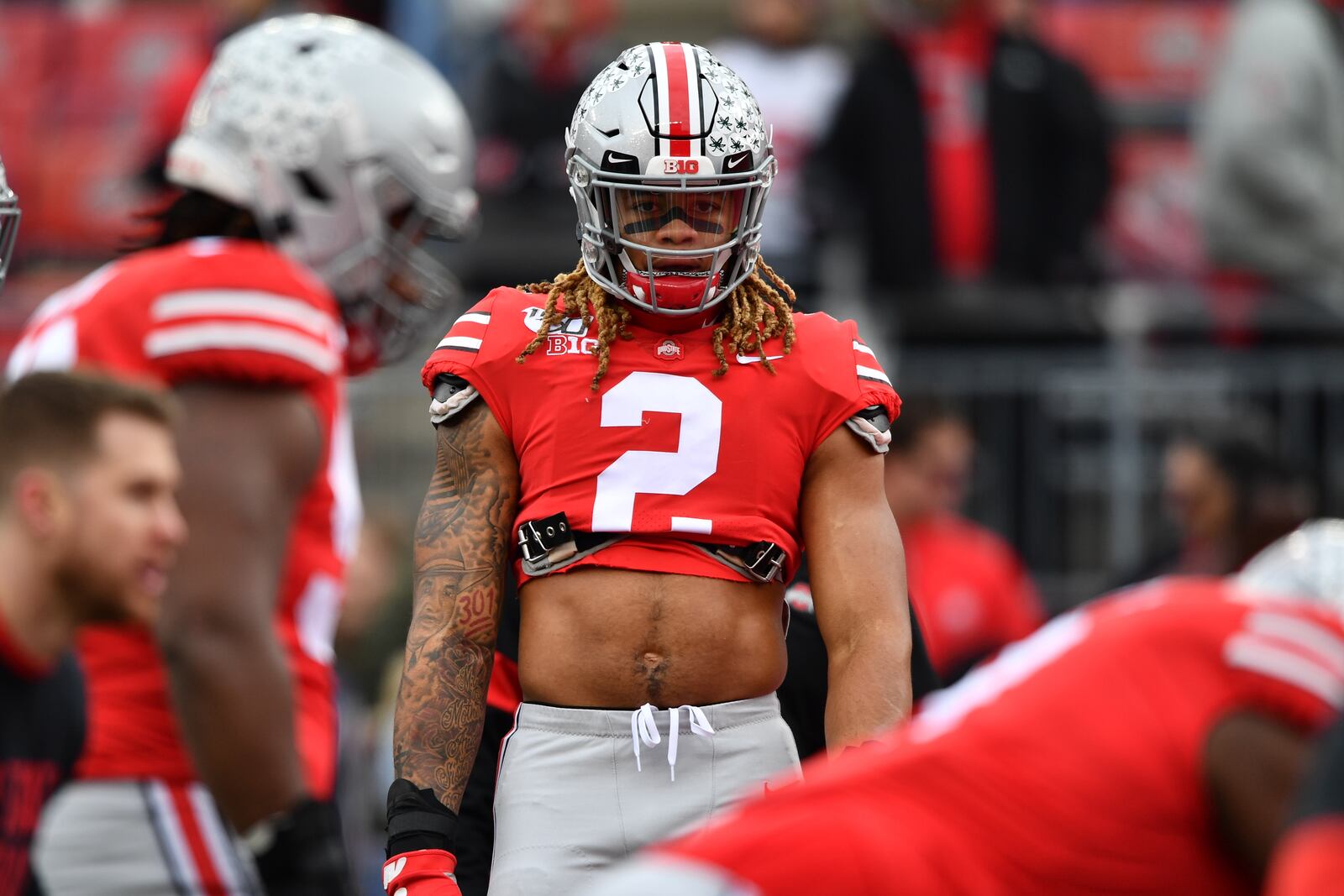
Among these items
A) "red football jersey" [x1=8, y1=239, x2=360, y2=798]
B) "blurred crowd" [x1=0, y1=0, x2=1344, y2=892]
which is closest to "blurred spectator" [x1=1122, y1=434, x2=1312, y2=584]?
"blurred crowd" [x1=0, y1=0, x2=1344, y2=892]

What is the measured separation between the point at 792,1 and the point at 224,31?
2507 millimetres

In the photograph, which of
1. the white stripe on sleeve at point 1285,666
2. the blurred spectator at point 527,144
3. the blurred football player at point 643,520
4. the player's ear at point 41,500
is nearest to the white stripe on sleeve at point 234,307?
the player's ear at point 41,500

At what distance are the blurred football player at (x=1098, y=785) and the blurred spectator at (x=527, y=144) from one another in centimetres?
627

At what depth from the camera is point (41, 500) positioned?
4.31m

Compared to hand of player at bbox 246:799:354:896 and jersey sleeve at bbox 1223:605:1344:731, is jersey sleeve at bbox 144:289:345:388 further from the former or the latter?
jersey sleeve at bbox 1223:605:1344:731

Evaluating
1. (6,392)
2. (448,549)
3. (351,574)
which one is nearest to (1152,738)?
(448,549)

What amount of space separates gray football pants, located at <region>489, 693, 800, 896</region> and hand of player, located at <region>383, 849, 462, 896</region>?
4.8 inches

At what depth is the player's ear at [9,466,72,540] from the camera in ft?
14.1

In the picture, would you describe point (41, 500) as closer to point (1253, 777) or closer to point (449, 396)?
point (449, 396)

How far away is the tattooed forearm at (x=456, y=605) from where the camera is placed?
4.02 m

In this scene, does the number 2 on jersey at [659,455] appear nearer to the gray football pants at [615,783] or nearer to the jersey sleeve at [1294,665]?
the gray football pants at [615,783]

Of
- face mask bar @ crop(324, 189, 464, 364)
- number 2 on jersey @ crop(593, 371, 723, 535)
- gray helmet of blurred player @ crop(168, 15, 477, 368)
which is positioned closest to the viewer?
number 2 on jersey @ crop(593, 371, 723, 535)

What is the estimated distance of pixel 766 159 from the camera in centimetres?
419

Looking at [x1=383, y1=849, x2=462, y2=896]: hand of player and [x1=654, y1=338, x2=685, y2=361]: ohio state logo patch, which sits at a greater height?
[x1=654, y1=338, x2=685, y2=361]: ohio state logo patch
